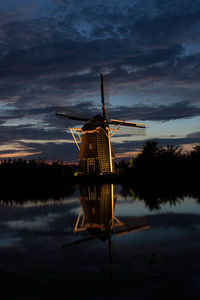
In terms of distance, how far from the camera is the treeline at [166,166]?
40.2 metres

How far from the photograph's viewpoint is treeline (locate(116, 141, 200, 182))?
40188 mm

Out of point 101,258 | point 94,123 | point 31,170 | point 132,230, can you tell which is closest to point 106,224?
point 132,230

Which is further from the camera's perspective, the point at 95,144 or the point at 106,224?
the point at 95,144

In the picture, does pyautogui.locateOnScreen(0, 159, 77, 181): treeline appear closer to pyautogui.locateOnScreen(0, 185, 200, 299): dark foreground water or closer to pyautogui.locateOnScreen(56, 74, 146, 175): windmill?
pyautogui.locateOnScreen(56, 74, 146, 175): windmill

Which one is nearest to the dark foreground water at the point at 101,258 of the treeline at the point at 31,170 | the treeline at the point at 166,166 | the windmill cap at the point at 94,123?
the treeline at the point at 31,170

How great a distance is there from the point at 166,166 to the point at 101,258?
3617 cm

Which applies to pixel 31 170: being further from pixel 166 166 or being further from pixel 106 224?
pixel 106 224

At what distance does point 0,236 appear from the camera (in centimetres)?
987

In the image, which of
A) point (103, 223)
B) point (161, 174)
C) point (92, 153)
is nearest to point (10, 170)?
Answer: point (92, 153)

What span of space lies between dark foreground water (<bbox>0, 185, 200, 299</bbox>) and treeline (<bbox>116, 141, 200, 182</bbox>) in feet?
93.2

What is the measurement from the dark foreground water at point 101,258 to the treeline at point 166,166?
93.2ft

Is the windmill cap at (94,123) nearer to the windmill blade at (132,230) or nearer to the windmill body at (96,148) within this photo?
the windmill body at (96,148)

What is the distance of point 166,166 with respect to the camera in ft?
137

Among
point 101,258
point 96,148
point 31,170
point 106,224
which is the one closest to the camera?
point 101,258
